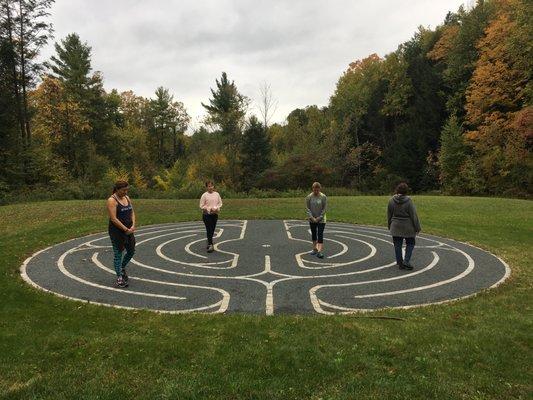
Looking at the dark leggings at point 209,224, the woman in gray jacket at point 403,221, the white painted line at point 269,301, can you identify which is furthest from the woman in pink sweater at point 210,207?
the woman in gray jacket at point 403,221

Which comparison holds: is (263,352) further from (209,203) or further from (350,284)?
(209,203)

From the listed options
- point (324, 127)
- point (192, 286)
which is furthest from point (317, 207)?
point (324, 127)

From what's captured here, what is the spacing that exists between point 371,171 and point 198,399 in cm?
5813

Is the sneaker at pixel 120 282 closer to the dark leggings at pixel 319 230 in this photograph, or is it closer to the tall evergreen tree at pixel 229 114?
the dark leggings at pixel 319 230

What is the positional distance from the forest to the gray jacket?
73.2 ft

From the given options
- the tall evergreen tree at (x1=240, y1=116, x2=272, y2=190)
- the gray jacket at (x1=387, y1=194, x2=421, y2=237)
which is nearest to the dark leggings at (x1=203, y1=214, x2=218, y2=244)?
the gray jacket at (x1=387, y1=194, x2=421, y2=237)

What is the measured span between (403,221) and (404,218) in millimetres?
83

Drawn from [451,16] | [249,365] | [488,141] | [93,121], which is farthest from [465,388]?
[451,16]

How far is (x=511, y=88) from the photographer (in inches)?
1575

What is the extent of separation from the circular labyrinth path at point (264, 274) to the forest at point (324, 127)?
734 inches

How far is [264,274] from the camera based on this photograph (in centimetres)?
1024

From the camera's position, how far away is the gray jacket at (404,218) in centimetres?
1055

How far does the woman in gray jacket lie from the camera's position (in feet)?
34.6

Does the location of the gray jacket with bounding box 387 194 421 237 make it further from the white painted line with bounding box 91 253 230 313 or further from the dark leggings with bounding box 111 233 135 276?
the dark leggings with bounding box 111 233 135 276
